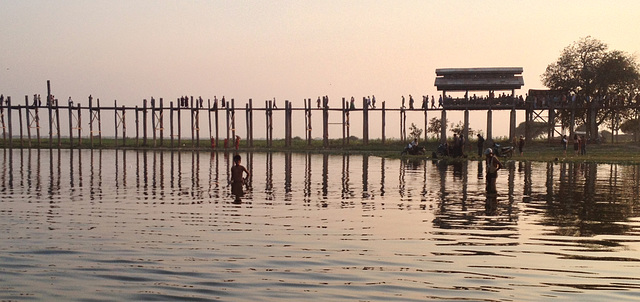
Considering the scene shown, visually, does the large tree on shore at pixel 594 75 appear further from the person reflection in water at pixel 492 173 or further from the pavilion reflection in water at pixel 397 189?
the person reflection in water at pixel 492 173

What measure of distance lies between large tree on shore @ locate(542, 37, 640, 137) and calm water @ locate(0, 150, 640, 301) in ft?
130

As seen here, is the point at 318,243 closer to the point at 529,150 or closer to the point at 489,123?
the point at 529,150

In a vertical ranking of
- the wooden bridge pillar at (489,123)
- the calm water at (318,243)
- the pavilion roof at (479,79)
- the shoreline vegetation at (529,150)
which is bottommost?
the calm water at (318,243)

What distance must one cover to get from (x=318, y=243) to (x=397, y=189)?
12.3 m

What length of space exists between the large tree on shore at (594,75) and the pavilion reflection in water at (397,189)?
89.6 feet

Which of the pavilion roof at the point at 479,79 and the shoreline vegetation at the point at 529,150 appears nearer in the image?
the shoreline vegetation at the point at 529,150

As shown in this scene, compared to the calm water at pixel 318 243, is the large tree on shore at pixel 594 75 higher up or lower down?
higher up

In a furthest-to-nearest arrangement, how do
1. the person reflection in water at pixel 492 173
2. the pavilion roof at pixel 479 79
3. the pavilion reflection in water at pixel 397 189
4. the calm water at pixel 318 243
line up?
the pavilion roof at pixel 479 79 → the person reflection in water at pixel 492 173 → the pavilion reflection in water at pixel 397 189 → the calm water at pixel 318 243

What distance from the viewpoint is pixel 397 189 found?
2567 cm

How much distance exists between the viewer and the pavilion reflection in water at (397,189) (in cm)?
1872

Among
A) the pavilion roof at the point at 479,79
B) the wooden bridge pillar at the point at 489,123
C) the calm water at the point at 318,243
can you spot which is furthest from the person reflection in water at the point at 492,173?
the pavilion roof at the point at 479,79

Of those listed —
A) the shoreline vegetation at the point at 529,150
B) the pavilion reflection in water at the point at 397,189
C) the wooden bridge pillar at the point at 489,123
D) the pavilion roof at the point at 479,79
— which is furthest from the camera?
Result: the pavilion roof at the point at 479,79

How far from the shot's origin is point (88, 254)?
1228cm

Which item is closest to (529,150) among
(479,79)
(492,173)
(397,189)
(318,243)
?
(479,79)
